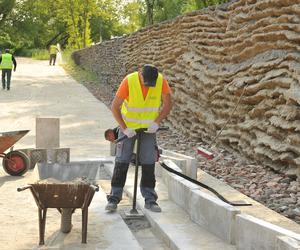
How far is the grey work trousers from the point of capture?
20.4ft

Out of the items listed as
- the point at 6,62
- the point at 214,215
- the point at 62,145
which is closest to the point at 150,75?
the point at 214,215

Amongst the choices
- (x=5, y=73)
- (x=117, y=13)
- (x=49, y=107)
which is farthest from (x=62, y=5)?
(x=49, y=107)

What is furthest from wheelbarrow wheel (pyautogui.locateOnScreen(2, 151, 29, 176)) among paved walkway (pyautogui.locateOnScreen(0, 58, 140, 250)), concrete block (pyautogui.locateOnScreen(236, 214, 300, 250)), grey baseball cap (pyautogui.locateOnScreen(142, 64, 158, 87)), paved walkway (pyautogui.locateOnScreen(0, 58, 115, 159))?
concrete block (pyautogui.locateOnScreen(236, 214, 300, 250))

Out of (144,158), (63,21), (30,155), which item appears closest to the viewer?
(144,158)

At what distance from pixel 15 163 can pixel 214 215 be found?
154 inches

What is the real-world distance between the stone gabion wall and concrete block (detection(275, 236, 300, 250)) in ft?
9.47

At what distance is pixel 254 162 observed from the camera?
8195 millimetres

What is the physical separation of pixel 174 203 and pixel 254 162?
2.07 metres

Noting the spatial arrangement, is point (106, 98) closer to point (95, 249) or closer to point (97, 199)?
point (97, 199)

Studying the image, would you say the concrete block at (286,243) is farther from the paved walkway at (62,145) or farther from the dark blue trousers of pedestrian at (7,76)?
the dark blue trousers of pedestrian at (7,76)

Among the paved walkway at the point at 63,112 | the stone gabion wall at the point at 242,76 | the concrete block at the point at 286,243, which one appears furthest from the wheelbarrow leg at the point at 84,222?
the paved walkway at the point at 63,112

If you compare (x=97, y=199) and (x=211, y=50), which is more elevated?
(x=211, y=50)

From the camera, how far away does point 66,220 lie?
5434mm

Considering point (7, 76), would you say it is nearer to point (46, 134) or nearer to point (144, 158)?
point (46, 134)
